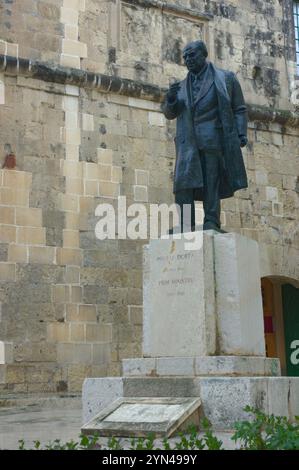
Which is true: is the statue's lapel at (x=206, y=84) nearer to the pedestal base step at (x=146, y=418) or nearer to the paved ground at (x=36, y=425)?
the pedestal base step at (x=146, y=418)

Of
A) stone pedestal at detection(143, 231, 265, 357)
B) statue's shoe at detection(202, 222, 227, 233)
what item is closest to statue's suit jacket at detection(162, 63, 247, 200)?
statue's shoe at detection(202, 222, 227, 233)

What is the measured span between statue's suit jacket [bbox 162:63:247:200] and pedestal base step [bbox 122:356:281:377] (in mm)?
1657

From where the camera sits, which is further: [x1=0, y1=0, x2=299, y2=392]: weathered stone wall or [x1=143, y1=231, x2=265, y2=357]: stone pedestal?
[x1=0, y1=0, x2=299, y2=392]: weathered stone wall

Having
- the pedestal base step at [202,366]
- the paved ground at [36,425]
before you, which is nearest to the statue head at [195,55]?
the pedestal base step at [202,366]

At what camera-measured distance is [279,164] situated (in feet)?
39.1

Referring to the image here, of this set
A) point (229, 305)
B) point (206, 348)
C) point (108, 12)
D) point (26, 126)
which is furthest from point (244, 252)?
point (108, 12)

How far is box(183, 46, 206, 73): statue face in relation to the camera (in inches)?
243

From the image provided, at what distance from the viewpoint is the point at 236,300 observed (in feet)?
17.8

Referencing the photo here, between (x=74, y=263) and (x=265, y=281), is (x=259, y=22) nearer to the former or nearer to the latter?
(x=265, y=281)

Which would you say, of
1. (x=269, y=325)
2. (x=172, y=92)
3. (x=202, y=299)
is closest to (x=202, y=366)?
(x=202, y=299)

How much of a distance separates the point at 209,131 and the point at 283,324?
8.23m

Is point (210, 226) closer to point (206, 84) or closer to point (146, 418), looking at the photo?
point (206, 84)

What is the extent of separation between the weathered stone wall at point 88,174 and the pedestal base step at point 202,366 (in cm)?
372

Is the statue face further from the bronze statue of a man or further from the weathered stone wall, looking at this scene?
the weathered stone wall
